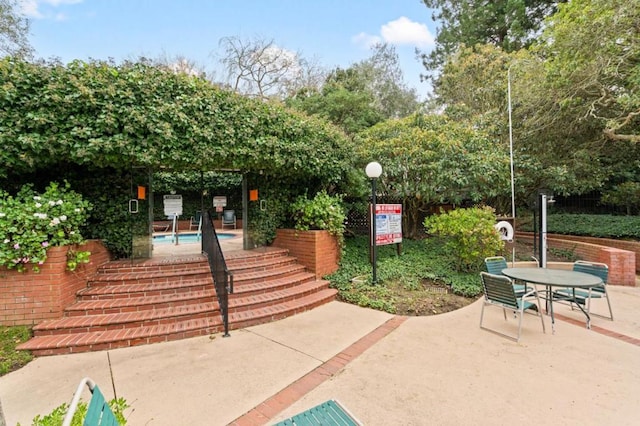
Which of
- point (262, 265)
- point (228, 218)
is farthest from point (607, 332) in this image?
point (228, 218)

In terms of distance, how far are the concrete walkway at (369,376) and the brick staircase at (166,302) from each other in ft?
0.65

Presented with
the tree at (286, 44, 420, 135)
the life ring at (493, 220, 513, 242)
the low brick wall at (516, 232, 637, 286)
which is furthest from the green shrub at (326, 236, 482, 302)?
the tree at (286, 44, 420, 135)

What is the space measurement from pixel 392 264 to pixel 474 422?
4.59 meters

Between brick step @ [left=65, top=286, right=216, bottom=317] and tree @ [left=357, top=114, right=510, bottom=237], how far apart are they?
533cm

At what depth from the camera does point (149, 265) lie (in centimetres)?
486

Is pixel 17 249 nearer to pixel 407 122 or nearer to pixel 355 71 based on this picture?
pixel 407 122

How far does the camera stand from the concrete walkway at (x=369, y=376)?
2342mm

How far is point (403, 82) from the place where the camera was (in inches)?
769

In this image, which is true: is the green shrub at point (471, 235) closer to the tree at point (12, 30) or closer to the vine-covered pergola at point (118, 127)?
the vine-covered pergola at point (118, 127)

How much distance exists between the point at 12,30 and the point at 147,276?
13.7m

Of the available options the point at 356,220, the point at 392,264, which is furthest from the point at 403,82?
the point at 392,264

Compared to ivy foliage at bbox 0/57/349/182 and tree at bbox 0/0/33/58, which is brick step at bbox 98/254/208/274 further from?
tree at bbox 0/0/33/58

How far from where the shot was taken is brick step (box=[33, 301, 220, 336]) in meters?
3.57

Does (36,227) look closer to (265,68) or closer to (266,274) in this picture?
(266,274)
